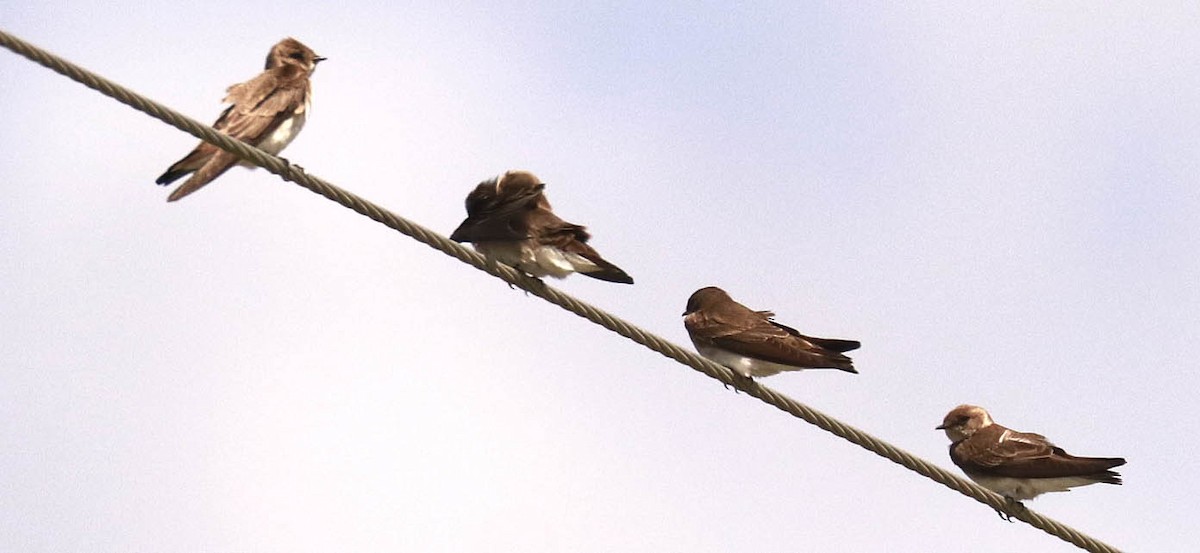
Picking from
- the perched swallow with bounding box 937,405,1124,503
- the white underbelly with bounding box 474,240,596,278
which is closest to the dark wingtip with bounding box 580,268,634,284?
the white underbelly with bounding box 474,240,596,278

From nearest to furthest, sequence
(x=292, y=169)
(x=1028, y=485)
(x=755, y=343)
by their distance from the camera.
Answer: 1. (x=292, y=169)
2. (x=755, y=343)
3. (x=1028, y=485)

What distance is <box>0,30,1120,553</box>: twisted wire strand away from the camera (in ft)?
26.0

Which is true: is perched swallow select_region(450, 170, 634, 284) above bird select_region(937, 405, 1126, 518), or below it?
below

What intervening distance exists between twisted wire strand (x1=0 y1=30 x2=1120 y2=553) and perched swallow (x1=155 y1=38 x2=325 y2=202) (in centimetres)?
113

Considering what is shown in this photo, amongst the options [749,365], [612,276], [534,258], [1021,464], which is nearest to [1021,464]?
[1021,464]

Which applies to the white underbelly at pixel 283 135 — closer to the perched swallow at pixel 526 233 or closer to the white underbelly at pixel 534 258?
the perched swallow at pixel 526 233

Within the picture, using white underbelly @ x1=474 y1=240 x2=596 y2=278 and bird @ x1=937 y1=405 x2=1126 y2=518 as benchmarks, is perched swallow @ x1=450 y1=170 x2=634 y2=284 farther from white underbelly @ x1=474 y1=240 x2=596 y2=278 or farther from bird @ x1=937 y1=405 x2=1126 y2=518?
bird @ x1=937 y1=405 x2=1126 y2=518

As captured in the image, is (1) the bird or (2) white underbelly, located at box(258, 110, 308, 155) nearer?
(2) white underbelly, located at box(258, 110, 308, 155)

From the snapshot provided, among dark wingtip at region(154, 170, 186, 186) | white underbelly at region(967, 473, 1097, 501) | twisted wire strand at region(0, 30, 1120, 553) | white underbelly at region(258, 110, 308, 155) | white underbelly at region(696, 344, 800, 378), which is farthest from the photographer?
white underbelly at region(967, 473, 1097, 501)

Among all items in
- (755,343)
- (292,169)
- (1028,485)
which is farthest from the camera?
(1028,485)

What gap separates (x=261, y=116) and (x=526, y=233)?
5.99 ft

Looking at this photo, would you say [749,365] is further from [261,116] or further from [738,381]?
[261,116]

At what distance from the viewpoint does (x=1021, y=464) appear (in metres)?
12.1

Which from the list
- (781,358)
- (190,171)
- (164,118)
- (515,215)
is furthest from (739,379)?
(164,118)
